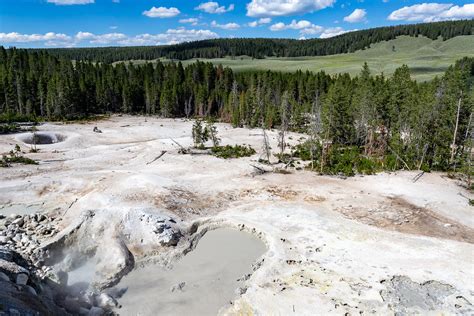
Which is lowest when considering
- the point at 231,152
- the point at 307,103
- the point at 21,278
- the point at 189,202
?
the point at 189,202

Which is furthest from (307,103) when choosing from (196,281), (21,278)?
(21,278)

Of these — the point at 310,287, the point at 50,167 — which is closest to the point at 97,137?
the point at 50,167

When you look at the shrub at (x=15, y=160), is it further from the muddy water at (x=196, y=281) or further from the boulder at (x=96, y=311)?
the boulder at (x=96, y=311)

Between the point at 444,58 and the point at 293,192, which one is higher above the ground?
the point at 444,58

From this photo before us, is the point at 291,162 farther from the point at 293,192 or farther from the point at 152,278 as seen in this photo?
the point at 152,278

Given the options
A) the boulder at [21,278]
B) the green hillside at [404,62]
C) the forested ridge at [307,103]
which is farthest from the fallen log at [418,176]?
the green hillside at [404,62]

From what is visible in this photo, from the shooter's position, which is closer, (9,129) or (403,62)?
(9,129)

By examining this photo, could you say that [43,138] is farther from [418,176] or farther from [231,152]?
[418,176]
